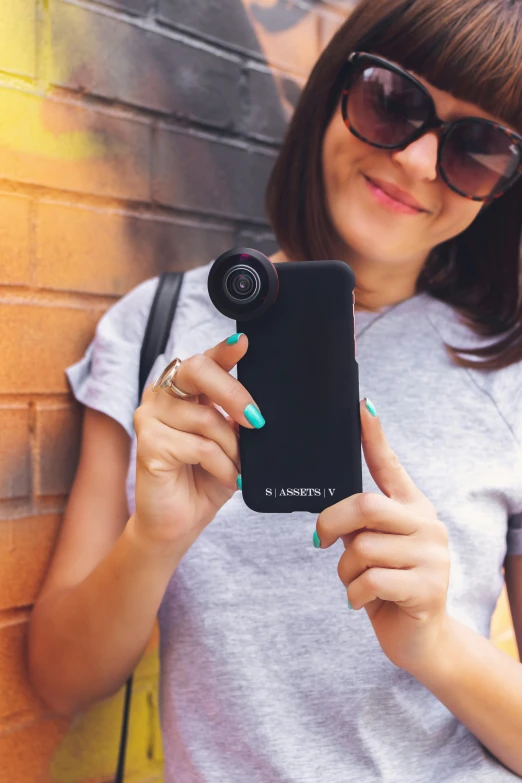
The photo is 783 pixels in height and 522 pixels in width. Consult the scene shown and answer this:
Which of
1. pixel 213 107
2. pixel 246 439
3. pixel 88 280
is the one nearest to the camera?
pixel 246 439

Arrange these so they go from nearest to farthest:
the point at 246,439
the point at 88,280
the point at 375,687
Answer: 1. the point at 246,439
2. the point at 375,687
3. the point at 88,280

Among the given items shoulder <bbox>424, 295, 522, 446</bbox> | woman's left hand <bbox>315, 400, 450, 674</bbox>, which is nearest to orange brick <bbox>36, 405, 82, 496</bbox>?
woman's left hand <bbox>315, 400, 450, 674</bbox>

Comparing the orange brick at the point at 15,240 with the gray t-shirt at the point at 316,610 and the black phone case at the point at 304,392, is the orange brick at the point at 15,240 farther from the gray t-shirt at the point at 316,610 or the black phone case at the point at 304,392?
the black phone case at the point at 304,392

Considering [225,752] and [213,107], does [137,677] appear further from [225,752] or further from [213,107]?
[213,107]

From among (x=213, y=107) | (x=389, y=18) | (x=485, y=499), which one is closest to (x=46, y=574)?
(x=485, y=499)

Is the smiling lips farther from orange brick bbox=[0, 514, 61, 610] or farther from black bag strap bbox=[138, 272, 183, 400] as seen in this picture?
orange brick bbox=[0, 514, 61, 610]

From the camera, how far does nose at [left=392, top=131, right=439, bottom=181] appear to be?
1080 millimetres

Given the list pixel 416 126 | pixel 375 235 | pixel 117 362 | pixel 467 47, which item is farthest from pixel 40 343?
pixel 467 47

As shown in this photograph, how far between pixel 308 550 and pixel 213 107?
0.88 meters

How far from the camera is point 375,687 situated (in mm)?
1038

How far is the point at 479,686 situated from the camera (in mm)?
951

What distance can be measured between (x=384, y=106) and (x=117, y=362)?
1.89ft

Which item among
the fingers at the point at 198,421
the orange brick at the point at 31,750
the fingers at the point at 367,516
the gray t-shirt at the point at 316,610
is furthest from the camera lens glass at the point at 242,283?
the orange brick at the point at 31,750

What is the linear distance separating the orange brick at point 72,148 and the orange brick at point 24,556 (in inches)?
21.2
